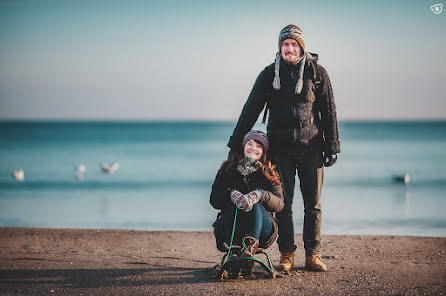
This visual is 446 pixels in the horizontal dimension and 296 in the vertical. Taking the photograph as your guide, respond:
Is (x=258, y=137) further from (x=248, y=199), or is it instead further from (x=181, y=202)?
(x=181, y=202)

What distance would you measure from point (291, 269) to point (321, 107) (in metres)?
1.53

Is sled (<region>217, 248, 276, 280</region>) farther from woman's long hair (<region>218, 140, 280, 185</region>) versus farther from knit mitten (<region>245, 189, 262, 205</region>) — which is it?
woman's long hair (<region>218, 140, 280, 185</region>)

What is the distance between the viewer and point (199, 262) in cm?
510

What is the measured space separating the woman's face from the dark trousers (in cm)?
24

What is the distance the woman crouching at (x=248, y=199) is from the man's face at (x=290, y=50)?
0.70m

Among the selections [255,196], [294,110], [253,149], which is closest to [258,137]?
[253,149]

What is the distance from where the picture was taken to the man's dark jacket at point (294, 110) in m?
4.43

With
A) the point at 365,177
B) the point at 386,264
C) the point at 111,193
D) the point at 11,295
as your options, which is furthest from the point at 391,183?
the point at 11,295

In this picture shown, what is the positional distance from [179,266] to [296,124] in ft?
5.91

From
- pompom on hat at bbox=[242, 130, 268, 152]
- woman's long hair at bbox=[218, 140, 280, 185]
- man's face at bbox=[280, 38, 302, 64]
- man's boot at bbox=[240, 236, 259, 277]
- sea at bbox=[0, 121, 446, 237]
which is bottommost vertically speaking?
sea at bbox=[0, 121, 446, 237]

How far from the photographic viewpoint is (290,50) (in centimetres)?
438

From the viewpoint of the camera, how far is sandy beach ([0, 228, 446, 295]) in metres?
4.10

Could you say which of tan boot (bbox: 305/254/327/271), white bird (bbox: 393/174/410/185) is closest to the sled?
tan boot (bbox: 305/254/327/271)

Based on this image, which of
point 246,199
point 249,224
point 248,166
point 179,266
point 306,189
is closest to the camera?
point 246,199
